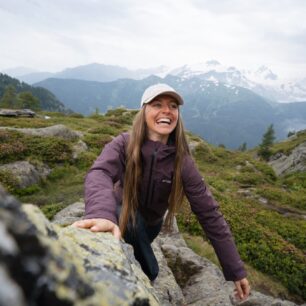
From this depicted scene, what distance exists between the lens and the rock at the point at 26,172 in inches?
574

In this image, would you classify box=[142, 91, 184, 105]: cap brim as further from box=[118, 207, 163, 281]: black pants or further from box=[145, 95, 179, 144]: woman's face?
box=[118, 207, 163, 281]: black pants

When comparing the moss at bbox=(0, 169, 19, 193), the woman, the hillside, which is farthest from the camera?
the moss at bbox=(0, 169, 19, 193)

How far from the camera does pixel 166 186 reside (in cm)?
487

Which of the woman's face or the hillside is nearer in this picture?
the woman's face

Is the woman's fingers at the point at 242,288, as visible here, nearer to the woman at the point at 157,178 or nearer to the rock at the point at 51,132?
the woman at the point at 157,178

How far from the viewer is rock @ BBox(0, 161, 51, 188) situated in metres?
14.6

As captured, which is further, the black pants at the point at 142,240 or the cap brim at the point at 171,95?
the black pants at the point at 142,240

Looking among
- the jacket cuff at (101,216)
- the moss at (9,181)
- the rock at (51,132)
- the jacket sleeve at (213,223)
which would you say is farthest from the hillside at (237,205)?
the jacket cuff at (101,216)

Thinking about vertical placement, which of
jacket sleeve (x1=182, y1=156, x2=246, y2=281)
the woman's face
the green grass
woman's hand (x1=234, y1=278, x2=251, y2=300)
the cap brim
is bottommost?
the green grass

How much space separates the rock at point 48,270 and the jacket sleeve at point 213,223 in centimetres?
245

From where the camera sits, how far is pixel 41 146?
18.2 metres

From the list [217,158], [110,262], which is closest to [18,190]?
[110,262]

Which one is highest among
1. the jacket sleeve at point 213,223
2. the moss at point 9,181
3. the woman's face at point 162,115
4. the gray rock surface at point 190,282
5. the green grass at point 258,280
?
the woman's face at point 162,115

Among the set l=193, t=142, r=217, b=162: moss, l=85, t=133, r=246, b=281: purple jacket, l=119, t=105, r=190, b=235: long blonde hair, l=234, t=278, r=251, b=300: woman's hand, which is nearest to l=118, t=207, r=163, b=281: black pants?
l=119, t=105, r=190, b=235: long blonde hair
